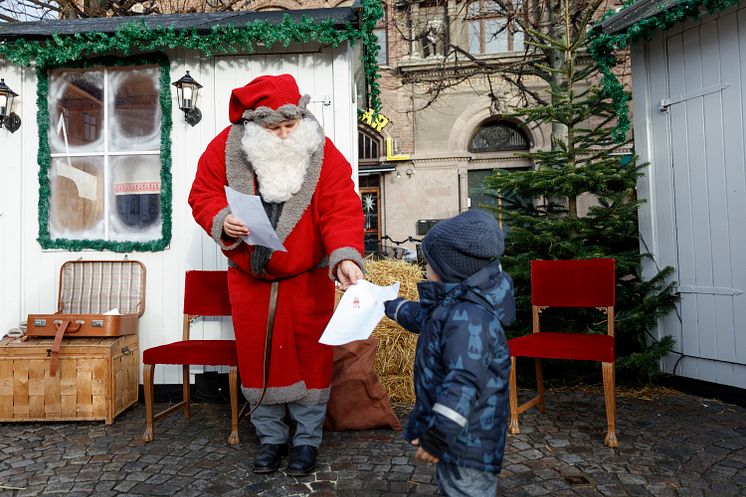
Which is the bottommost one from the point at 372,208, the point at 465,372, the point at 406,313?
the point at 465,372

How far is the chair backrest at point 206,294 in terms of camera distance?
13.0 ft

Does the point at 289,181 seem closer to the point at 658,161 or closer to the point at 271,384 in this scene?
the point at 271,384

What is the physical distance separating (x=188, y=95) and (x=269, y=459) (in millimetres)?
2812

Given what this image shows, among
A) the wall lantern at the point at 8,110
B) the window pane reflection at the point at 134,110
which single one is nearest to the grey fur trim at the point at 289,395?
the window pane reflection at the point at 134,110

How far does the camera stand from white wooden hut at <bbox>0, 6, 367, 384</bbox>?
4.41m

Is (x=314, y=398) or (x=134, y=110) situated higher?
(x=134, y=110)

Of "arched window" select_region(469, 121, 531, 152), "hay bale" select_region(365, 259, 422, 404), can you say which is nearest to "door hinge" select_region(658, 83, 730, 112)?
"hay bale" select_region(365, 259, 422, 404)

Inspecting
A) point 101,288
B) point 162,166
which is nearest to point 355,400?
point 101,288

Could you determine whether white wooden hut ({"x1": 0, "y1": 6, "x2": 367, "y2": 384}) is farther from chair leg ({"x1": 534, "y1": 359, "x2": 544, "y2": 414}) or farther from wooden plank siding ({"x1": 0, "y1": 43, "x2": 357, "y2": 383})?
chair leg ({"x1": 534, "y1": 359, "x2": 544, "y2": 414})

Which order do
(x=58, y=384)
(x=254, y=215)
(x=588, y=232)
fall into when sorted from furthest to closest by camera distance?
1. (x=588, y=232)
2. (x=58, y=384)
3. (x=254, y=215)

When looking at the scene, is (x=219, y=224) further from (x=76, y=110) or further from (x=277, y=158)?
Result: (x=76, y=110)

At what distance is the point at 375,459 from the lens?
3139 millimetres

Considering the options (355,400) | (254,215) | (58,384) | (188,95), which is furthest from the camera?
(188,95)

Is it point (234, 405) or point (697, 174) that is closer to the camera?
point (234, 405)
